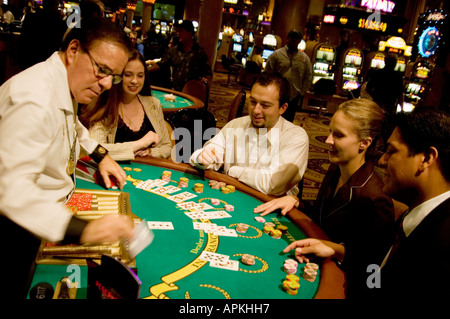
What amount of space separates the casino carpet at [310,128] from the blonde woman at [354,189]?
2.31 m

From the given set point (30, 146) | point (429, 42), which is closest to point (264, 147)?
point (30, 146)

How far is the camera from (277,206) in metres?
2.31

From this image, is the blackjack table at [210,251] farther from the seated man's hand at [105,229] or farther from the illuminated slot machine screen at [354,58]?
the illuminated slot machine screen at [354,58]

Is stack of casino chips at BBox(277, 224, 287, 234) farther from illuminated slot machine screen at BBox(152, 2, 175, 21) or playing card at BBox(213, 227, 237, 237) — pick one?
illuminated slot machine screen at BBox(152, 2, 175, 21)

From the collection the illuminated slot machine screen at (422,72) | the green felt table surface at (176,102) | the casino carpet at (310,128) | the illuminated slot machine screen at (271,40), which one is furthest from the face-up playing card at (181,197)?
the illuminated slot machine screen at (271,40)

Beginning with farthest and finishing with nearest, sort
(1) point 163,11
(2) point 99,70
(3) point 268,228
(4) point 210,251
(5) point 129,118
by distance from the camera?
1. (1) point 163,11
2. (5) point 129,118
3. (3) point 268,228
4. (4) point 210,251
5. (2) point 99,70

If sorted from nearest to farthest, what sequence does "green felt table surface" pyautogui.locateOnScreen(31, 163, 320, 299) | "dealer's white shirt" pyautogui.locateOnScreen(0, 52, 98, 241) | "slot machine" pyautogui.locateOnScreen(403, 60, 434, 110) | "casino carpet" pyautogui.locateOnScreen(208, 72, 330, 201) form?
"dealer's white shirt" pyautogui.locateOnScreen(0, 52, 98, 241), "green felt table surface" pyautogui.locateOnScreen(31, 163, 320, 299), "casino carpet" pyautogui.locateOnScreen(208, 72, 330, 201), "slot machine" pyautogui.locateOnScreen(403, 60, 434, 110)

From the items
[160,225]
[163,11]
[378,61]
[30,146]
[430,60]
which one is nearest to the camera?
[30,146]

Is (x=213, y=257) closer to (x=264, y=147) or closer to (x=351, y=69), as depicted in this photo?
(x=264, y=147)

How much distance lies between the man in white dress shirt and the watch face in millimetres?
5079

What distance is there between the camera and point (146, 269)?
1.55m

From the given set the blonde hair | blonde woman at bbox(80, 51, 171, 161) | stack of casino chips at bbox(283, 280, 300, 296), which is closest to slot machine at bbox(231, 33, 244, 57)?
blonde woman at bbox(80, 51, 171, 161)

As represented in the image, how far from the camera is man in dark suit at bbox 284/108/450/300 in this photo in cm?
126

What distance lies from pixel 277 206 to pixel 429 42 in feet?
20.6
